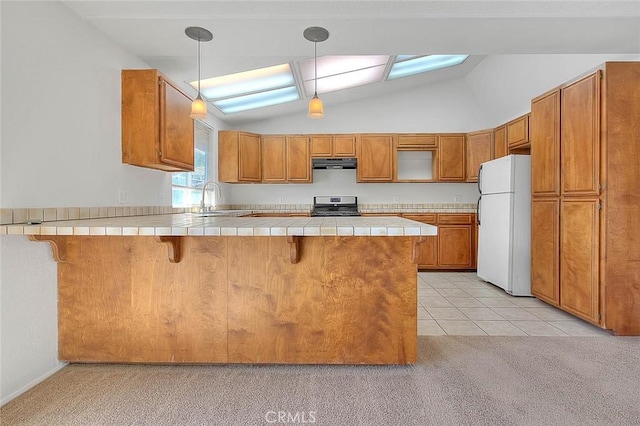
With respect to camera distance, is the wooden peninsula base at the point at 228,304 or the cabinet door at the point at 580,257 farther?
the cabinet door at the point at 580,257

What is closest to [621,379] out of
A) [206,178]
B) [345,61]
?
[345,61]

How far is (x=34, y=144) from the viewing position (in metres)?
1.74

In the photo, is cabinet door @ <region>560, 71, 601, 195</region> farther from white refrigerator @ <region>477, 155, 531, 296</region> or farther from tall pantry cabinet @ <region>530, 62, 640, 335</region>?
white refrigerator @ <region>477, 155, 531, 296</region>

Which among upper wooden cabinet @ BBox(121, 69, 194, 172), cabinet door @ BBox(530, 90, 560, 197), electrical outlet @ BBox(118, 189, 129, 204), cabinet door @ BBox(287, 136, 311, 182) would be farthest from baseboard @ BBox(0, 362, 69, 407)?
cabinet door @ BBox(530, 90, 560, 197)

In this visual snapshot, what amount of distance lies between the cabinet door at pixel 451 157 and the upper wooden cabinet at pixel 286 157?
2.16 m

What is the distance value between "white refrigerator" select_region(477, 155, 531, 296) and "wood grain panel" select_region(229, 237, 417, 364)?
2.31 meters

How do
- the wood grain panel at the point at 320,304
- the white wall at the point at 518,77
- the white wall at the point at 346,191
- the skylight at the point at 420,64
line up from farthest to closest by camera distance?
the white wall at the point at 346,191
the skylight at the point at 420,64
the white wall at the point at 518,77
the wood grain panel at the point at 320,304

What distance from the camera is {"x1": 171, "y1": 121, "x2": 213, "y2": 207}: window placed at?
369 centimetres

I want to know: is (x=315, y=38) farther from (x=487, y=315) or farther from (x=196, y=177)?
(x=487, y=315)

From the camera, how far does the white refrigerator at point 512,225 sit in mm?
3514

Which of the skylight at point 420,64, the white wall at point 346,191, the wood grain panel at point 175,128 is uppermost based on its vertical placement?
the skylight at point 420,64

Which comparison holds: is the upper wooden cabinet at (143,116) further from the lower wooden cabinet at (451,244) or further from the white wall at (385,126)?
the lower wooden cabinet at (451,244)

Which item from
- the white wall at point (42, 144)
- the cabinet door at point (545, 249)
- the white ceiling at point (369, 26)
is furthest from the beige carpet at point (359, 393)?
the white ceiling at point (369, 26)

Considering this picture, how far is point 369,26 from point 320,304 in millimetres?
2008
